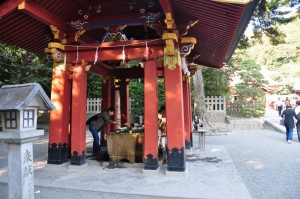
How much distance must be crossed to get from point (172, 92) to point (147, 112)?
75cm

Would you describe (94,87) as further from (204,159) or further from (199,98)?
(204,159)

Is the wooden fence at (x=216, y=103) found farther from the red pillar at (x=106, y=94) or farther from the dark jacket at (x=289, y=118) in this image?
the red pillar at (x=106, y=94)

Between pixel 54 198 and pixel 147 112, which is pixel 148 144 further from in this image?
pixel 54 198

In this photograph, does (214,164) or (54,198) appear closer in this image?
(54,198)

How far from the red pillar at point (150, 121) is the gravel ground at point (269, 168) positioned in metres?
2.14

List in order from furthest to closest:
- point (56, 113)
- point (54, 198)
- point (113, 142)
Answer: point (113, 142)
point (56, 113)
point (54, 198)

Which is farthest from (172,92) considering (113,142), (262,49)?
(262,49)

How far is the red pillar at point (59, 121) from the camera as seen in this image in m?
6.54

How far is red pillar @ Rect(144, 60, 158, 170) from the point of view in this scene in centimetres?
591

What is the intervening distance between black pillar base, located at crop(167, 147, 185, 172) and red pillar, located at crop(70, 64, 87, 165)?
228 centimetres

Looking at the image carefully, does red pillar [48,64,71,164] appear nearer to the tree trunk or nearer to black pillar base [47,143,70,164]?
black pillar base [47,143,70,164]

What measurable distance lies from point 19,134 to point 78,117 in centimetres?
287

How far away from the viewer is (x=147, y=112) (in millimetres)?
5980

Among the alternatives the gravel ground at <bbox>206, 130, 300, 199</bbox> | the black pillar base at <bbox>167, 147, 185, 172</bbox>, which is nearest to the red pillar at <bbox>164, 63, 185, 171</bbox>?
the black pillar base at <bbox>167, 147, 185, 172</bbox>
